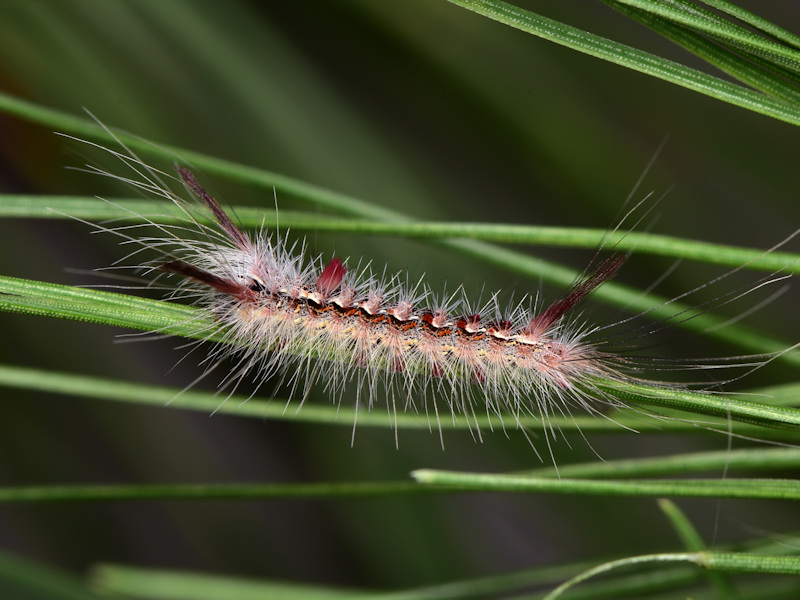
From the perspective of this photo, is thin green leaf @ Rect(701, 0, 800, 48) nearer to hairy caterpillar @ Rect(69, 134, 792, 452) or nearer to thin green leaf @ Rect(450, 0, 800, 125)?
thin green leaf @ Rect(450, 0, 800, 125)

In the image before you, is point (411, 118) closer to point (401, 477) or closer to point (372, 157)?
point (372, 157)

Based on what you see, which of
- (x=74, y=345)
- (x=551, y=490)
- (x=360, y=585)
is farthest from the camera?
(x=360, y=585)

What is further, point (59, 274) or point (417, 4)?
point (59, 274)

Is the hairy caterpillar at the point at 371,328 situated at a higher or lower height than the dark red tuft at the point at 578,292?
lower

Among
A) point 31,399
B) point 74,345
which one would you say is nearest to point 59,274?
point 74,345

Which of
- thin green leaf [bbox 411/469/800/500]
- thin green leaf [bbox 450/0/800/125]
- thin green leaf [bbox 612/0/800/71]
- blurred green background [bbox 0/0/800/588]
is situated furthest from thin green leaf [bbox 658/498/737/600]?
blurred green background [bbox 0/0/800/588]

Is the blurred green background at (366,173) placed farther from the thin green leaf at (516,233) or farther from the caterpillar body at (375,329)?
the thin green leaf at (516,233)

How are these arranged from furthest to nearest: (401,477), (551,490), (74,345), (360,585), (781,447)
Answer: (360,585) < (74,345) < (401,477) < (781,447) < (551,490)

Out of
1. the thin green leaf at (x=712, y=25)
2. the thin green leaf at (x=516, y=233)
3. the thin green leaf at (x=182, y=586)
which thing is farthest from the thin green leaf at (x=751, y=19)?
the thin green leaf at (x=182, y=586)
